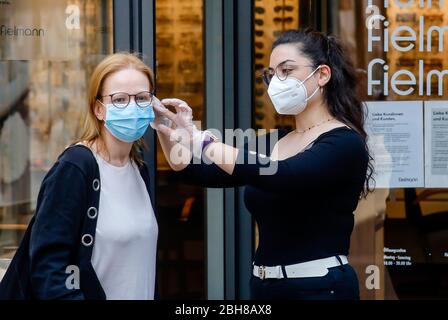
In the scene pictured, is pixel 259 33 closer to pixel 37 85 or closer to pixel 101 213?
pixel 37 85

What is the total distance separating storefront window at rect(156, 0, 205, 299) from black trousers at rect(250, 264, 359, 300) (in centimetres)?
173

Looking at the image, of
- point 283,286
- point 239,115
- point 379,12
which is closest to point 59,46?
point 239,115

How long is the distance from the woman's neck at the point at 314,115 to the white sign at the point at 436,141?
1.52m

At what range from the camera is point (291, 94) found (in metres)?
3.36

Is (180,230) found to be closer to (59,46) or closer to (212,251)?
(212,251)

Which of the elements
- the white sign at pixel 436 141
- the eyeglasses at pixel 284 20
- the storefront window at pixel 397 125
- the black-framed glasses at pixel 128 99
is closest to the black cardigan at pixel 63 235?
the black-framed glasses at pixel 128 99

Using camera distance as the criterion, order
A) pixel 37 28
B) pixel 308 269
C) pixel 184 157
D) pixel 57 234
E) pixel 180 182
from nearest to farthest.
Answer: pixel 57 234 → pixel 308 269 → pixel 184 157 → pixel 37 28 → pixel 180 182

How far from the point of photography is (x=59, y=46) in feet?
15.3

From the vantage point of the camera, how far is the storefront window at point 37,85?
4.64 meters

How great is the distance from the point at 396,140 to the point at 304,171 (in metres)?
1.77

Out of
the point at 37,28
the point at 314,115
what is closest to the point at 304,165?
the point at 314,115

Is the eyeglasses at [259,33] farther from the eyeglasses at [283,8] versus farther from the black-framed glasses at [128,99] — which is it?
the black-framed glasses at [128,99]

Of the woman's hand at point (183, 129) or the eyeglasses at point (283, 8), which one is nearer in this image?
the woman's hand at point (183, 129)

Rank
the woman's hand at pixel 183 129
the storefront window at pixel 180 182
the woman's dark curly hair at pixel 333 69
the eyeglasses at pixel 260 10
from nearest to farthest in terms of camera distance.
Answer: the woman's hand at pixel 183 129
the woman's dark curly hair at pixel 333 69
the eyeglasses at pixel 260 10
the storefront window at pixel 180 182
